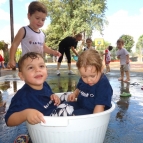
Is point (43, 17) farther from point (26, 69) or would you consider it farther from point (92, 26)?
point (92, 26)

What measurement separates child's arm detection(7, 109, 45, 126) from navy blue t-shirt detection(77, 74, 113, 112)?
0.52m

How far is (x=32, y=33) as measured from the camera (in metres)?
2.95

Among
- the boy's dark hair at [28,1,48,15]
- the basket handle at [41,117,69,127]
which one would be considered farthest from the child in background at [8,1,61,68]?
the basket handle at [41,117,69,127]

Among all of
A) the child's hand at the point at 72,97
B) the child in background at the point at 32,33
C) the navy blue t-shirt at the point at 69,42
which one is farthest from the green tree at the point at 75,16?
the child's hand at the point at 72,97

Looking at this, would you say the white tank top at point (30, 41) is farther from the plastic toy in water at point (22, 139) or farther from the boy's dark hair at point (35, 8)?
the plastic toy in water at point (22, 139)

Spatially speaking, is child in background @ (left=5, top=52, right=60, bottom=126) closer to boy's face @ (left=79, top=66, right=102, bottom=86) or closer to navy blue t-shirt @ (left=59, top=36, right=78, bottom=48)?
boy's face @ (left=79, top=66, right=102, bottom=86)

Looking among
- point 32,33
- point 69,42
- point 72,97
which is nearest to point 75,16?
point 69,42

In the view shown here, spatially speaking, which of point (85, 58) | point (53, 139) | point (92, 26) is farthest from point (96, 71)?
point (92, 26)

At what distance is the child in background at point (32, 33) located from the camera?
9.21 feet

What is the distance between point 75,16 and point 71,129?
91.4 feet

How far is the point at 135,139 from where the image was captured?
1.85 metres

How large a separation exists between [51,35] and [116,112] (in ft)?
95.5

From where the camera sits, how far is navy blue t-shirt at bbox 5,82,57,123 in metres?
1.61

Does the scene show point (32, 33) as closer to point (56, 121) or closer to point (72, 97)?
point (72, 97)
